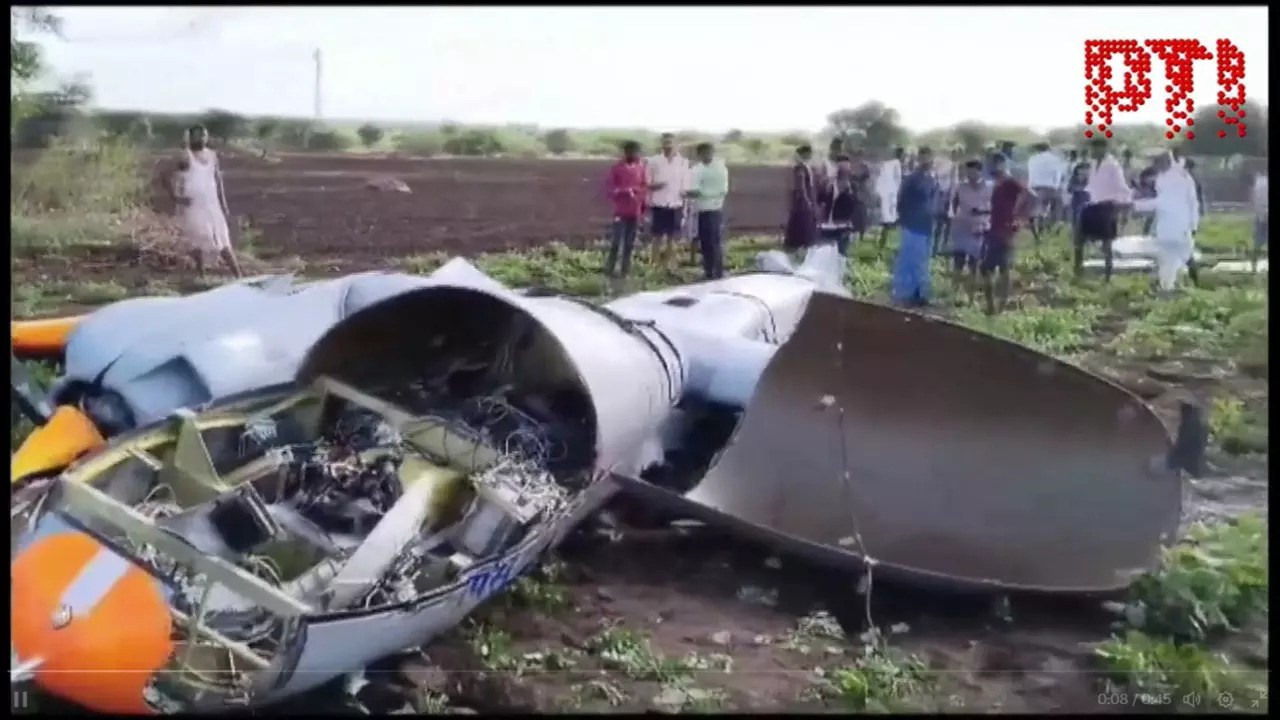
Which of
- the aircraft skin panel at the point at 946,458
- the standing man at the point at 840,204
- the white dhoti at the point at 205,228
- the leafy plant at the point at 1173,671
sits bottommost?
the leafy plant at the point at 1173,671

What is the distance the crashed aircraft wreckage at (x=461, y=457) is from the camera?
139 inches

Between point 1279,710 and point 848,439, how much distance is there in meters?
1.60

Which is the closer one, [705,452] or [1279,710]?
[1279,710]

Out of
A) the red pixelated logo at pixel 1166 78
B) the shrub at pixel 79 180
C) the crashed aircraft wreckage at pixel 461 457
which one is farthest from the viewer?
the shrub at pixel 79 180

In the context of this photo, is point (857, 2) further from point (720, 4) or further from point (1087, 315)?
point (1087, 315)

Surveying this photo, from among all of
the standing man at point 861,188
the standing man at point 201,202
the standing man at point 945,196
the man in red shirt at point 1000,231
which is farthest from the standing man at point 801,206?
the standing man at point 201,202

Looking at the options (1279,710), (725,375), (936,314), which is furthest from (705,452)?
(1279,710)

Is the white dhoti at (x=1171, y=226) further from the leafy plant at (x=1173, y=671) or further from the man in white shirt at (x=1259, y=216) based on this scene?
the leafy plant at (x=1173, y=671)

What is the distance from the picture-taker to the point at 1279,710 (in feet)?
13.3

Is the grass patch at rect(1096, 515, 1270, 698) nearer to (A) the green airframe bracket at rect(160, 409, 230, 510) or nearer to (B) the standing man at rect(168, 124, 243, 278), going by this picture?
(A) the green airframe bracket at rect(160, 409, 230, 510)

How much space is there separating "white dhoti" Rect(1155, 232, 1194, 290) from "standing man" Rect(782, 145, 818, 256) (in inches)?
42.5

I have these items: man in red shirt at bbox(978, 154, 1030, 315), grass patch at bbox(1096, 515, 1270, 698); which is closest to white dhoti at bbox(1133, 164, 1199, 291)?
man in red shirt at bbox(978, 154, 1030, 315)

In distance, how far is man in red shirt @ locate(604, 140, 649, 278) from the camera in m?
4.48

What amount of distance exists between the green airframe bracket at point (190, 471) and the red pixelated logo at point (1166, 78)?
2.72 meters
